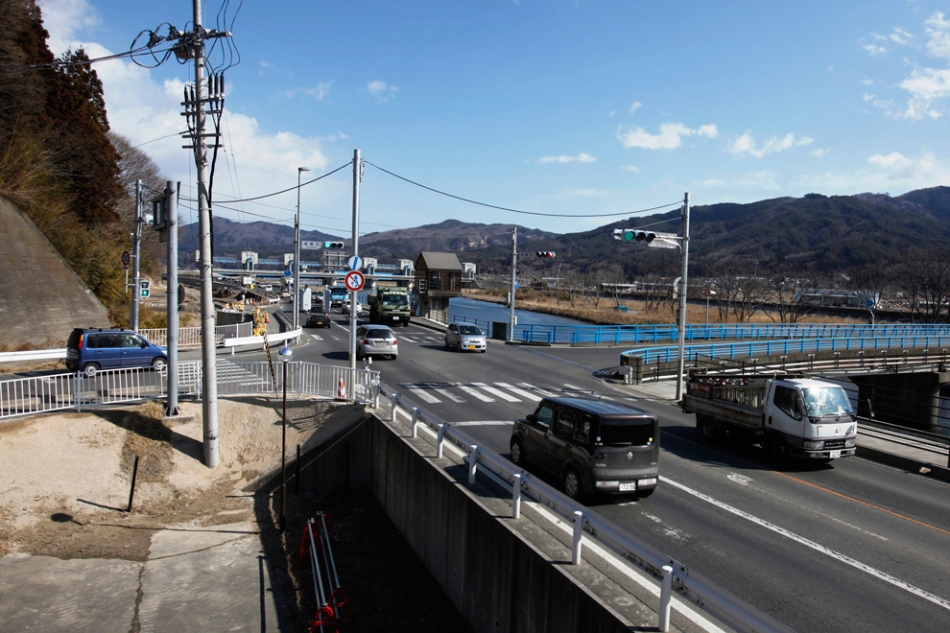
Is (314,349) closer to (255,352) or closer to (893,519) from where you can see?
(255,352)

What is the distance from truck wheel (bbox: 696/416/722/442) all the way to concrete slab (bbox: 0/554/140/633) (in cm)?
1382

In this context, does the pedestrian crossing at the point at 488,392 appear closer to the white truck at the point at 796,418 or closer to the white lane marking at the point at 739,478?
the white truck at the point at 796,418

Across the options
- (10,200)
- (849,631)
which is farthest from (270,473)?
(10,200)

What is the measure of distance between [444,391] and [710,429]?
909cm

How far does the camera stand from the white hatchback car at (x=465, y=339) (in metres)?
33.7

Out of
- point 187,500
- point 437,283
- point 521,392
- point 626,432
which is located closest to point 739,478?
point 626,432

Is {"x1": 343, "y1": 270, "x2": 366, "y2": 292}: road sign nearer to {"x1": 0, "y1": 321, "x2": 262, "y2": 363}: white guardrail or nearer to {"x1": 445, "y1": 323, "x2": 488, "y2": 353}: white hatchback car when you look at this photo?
{"x1": 0, "y1": 321, "x2": 262, "y2": 363}: white guardrail

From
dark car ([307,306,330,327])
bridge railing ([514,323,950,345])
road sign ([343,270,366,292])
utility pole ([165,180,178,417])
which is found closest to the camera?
utility pole ([165,180,178,417])

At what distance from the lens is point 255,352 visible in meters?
29.7

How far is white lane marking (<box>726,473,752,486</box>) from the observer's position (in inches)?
497

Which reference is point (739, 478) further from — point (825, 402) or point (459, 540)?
point (459, 540)

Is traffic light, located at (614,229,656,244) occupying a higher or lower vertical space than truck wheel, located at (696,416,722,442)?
higher

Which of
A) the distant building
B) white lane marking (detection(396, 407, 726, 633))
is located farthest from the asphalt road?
the distant building

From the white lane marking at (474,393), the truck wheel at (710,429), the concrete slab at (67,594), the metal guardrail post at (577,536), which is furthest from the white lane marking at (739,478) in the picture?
the concrete slab at (67,594)
